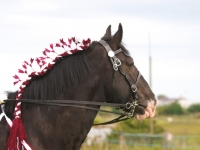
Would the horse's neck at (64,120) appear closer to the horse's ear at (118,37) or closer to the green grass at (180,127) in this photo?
the horse's ear at (118,37)

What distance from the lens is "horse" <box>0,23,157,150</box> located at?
17.7ft

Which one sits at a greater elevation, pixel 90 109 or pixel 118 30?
pixel 118 30

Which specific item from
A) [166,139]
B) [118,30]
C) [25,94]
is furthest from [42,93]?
[166,139]

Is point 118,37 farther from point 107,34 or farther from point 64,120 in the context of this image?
point 64,120

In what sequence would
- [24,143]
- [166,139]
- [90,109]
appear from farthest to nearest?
[166,139] → [90,109] → [24,143]

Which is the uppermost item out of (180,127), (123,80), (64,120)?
(123,80)

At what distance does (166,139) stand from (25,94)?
12.1 m

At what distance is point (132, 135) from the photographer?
Result: 17359 mm

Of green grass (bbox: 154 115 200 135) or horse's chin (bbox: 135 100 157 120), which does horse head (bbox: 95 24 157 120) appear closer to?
horse's chin (bbox: 135 100 157 120)

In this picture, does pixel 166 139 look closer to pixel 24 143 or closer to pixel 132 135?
pixel 132 135

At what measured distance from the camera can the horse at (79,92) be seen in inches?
→ 213

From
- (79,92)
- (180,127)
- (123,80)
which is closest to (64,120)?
(79,92)

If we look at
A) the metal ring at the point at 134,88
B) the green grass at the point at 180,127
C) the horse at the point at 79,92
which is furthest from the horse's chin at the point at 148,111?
the green grass at the point at 180,127

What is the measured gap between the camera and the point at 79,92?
5586 millimetres
